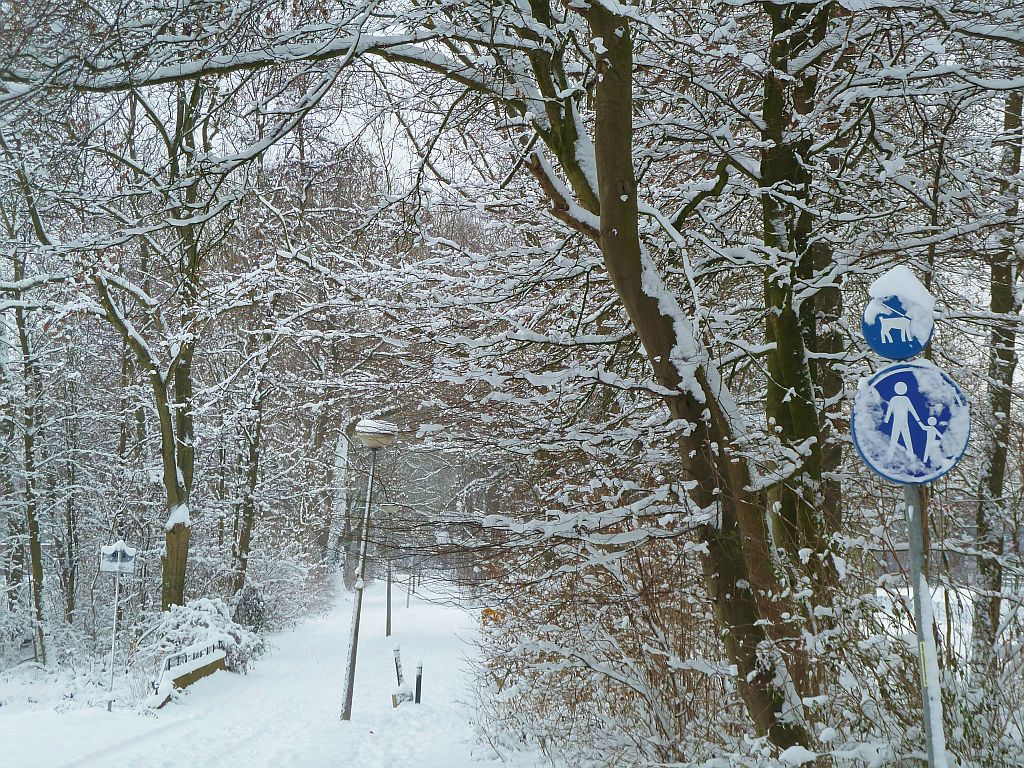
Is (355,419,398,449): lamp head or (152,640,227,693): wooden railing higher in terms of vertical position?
(355,419,398,449): lamp head

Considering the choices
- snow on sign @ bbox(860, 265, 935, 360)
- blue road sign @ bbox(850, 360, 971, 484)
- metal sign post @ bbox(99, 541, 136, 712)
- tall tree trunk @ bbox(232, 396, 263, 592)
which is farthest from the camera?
tall tree trunk @ bbox(232, 396, 263, 592)

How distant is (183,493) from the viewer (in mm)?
15133

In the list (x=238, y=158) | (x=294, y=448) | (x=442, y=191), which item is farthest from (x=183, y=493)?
(x=238, y=158)

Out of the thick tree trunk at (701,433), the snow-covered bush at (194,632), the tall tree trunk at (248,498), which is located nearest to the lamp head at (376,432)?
the thick tree trunk at (701,433)

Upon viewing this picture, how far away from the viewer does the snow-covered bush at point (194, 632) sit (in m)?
14.2

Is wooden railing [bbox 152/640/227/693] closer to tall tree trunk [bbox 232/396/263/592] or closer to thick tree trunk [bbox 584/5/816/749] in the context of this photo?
tall tree trunk [bbox 232/396/263/592]

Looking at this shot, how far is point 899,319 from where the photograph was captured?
3270 millimetres

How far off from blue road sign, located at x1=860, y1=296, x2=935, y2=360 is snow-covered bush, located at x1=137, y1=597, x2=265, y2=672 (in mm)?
13439

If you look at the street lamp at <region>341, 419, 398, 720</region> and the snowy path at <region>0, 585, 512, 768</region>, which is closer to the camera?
the snowy path at <region>0, 585, 512, 768</region>

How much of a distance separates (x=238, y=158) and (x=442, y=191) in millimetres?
2672

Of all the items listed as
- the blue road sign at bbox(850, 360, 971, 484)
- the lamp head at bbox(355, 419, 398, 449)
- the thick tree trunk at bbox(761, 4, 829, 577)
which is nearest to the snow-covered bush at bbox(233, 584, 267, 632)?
the lamp head at bbox(355, 419, 398, 449)

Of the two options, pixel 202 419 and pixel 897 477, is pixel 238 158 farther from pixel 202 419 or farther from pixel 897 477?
pixel 202 419

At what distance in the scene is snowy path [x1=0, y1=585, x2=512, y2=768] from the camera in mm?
8477

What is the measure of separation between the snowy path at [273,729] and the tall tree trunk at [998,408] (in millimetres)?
5070
